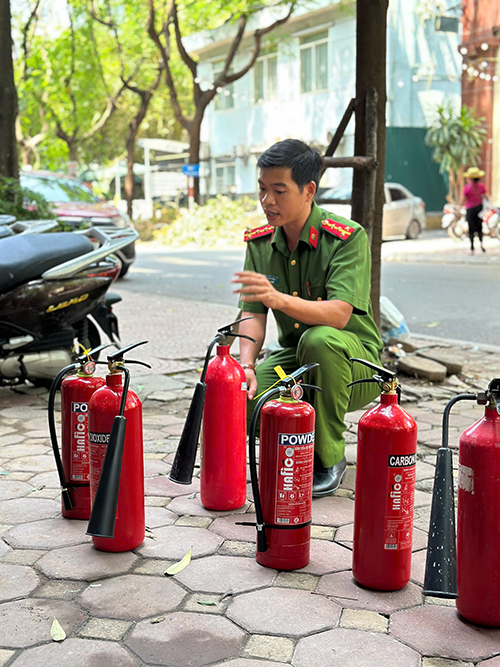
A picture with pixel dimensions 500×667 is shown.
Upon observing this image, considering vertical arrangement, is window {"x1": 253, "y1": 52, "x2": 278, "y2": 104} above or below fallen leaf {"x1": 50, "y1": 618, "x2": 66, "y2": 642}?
above

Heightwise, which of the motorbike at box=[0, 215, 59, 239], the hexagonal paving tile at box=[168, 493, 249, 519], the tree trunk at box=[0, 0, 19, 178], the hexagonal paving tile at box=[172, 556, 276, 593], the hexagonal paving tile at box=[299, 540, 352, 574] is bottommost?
the hexagonal paving tile at box=[168, 493, 249, 519]

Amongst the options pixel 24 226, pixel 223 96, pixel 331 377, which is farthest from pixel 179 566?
pixel 223 96

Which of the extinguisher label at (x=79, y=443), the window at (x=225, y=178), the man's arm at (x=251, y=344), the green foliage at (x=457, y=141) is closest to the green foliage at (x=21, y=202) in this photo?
the man's arm at (x=251, y=344)

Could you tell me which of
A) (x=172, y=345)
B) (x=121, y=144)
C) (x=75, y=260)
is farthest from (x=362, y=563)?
(x=121, y=144)

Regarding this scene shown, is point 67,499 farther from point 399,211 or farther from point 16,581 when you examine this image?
point 399,211

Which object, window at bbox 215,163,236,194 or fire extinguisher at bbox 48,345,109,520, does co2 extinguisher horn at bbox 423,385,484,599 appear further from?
window at bbox 215,163,236,194

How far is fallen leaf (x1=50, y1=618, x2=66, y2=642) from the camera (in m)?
2.09

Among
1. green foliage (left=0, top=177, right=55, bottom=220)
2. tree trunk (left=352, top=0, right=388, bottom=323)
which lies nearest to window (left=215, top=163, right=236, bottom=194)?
green foliage (left=0, top=177, right=55, bottom=220)

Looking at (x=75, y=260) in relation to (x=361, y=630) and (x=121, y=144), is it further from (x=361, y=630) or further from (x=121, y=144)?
(x=121, y=144)

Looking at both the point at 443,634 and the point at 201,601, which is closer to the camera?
the point at 443,634

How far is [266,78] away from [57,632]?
1011 inches

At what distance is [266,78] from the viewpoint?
26.1 metres

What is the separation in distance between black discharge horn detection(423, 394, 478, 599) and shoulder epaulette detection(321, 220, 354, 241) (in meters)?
1.16

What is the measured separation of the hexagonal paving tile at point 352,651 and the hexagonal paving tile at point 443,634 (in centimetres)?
5
